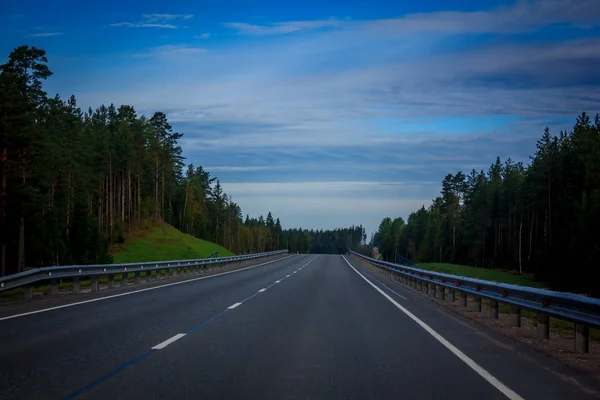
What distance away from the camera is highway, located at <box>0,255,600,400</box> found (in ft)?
24.6

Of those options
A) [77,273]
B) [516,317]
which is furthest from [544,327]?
[77,273]

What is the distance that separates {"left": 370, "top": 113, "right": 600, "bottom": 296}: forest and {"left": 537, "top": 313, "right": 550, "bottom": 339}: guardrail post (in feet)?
152

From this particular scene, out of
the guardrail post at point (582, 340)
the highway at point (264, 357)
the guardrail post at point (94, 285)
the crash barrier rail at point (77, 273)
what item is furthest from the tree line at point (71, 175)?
the guardrail post at point (582, 340)

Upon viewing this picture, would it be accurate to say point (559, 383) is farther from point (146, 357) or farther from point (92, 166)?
point (92, 166)

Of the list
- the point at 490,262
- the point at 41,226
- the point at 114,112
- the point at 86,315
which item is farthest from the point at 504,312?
the point at 114,112

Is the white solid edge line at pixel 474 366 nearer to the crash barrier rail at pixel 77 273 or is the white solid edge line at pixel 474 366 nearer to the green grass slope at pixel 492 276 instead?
the crash barrier rail at pixel 77 273

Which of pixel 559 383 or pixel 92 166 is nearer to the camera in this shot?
pixel 559 383

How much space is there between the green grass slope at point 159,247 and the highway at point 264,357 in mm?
72558

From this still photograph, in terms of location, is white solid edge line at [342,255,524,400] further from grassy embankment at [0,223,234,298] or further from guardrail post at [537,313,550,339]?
grassy embankment at [0,223,234,298]

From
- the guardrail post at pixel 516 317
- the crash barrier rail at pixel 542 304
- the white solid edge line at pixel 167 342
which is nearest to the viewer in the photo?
the crash barrier rail at pixel 542 304

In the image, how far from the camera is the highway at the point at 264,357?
7496 mm

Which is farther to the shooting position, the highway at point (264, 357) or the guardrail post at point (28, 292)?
the guardrail post at point (28, 292)

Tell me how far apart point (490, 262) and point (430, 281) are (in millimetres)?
96420

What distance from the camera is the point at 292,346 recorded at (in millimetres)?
10969
